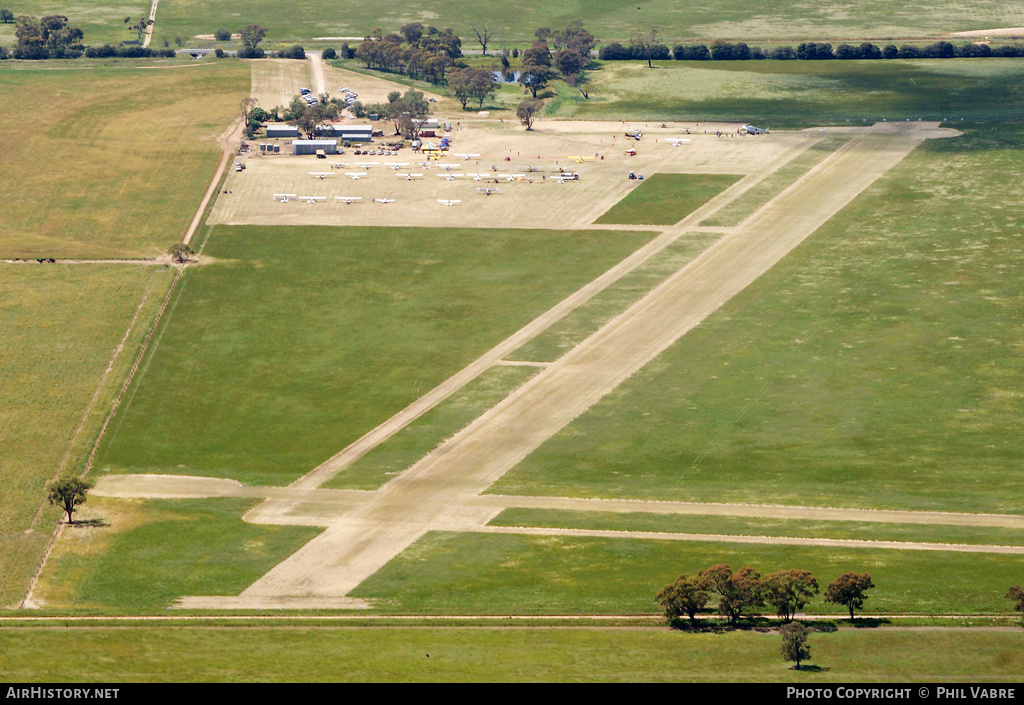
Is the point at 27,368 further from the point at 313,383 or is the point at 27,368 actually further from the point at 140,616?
the point at 140,616

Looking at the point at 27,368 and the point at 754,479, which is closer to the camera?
the point at 754,479

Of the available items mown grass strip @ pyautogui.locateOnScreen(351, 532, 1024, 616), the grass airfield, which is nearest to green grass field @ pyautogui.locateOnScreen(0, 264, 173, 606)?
the grass airfield

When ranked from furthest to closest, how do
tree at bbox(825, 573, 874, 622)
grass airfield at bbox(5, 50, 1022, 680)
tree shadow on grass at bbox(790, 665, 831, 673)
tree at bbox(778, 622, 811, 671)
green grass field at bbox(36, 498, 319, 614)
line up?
1. green grass field at bbox(36, 498, 319, 614)
2. grass airfield at bbox(5, 50, 1022, 680)
3. tree at bbox(825, 573, 874, 622)
4. tree at bbox(778, 622, 811, 671)
5. tree shadow on grass at bbox(790, 665, 831, 673)

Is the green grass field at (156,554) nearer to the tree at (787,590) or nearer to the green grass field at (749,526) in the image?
the green grass field at (749,526)

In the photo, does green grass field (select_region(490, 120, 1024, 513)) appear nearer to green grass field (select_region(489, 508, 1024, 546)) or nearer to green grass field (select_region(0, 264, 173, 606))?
green grass field (select_region(489, 508, 1024, 546))

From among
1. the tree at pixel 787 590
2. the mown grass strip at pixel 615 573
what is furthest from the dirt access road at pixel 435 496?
the tree at pixel 787 590

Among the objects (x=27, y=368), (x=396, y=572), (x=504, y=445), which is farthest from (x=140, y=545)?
(x=27, y=368)

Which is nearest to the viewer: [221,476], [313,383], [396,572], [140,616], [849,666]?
[849,666]
